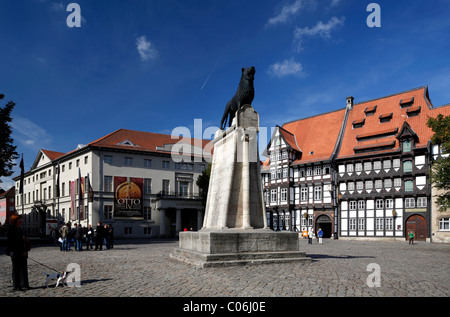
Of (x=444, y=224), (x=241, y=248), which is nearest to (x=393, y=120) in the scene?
(x=444, y=224)

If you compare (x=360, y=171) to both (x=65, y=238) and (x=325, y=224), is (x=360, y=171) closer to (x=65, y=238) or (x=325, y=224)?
(x=325, y=224)

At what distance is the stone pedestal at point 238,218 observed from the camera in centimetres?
1276

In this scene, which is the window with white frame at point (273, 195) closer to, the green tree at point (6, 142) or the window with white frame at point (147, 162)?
the window with white frame at point (147, 162)

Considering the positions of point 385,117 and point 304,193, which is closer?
point 385,117

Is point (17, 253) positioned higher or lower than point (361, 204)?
higher

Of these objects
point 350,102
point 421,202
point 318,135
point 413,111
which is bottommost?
point 421,202

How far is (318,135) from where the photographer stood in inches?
2114

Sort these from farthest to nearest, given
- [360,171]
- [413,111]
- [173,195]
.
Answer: [173,195]
[360,171]
[413,111]

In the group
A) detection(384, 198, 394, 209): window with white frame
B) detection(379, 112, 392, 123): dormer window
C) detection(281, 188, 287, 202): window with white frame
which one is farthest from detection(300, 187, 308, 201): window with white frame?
detection(379, 112, 392, 123): dormer window

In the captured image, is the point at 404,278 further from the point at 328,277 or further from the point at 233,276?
the point at 233,276

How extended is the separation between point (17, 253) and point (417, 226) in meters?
41.4

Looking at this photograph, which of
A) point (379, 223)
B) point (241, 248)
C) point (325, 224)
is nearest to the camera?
point (241, 248)

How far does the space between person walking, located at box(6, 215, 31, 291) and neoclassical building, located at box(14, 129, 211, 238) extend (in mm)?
40321

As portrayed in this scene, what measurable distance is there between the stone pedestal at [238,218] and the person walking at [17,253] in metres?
5.03
